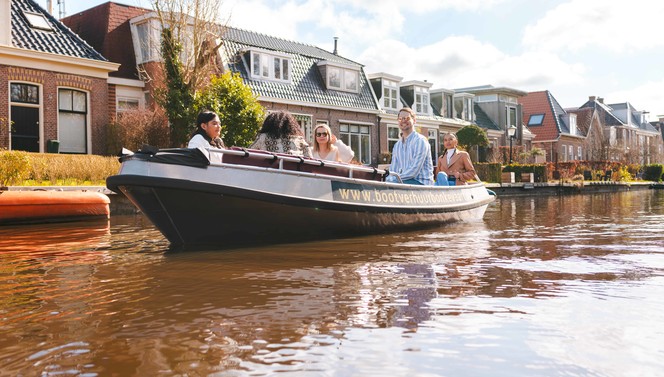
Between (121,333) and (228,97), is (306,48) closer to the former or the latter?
(228,97)

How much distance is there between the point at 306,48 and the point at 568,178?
15.1 metres

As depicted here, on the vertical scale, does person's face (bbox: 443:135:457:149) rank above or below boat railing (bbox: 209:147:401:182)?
above

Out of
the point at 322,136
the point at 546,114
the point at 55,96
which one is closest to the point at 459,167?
the point at 322,136

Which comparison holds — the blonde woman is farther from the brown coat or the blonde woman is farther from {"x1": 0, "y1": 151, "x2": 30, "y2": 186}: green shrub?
{"x1": 0, "y1": 151, "x2": 30, "y2": 186}: green shrub

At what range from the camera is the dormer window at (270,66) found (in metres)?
24.1

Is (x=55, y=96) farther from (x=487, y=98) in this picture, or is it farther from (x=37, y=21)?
(x=487, y=98)

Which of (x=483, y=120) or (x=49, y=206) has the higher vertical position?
(x=483, y=120)

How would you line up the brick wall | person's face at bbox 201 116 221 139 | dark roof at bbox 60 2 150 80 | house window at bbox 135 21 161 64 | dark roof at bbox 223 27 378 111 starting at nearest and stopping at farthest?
1. person's face at bbox 201 116 221 139
2. the brick wall
3. house window at bbox 135 21 161 64
4. dark roof at bbox 60 2 150 80
5. dark roof at bbox 223 27 378 111

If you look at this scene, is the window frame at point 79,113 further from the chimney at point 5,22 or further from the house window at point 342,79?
the house window at point 342,79

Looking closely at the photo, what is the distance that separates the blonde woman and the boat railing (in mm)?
580

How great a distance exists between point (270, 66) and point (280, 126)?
1804cm

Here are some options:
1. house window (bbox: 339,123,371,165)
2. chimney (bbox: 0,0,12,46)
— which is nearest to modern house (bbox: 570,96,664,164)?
house window (bbox: 339,123,371,165)

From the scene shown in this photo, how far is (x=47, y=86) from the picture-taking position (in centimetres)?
1858

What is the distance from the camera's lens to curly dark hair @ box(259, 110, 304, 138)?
23.6 ft
